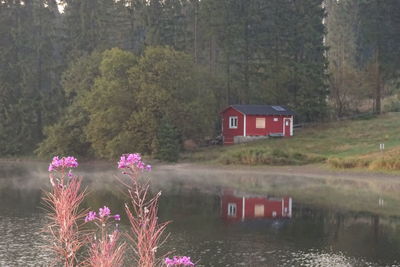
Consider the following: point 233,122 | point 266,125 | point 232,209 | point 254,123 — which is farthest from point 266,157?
point 232,209

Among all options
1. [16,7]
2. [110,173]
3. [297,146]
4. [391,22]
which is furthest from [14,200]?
→ [391,22]

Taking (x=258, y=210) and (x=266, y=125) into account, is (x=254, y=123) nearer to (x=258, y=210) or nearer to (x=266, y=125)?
(x=266, y=125)

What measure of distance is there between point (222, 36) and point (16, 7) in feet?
109

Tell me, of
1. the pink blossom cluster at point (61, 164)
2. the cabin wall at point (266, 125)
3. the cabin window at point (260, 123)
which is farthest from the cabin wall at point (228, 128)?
the pink blossom cluster at point (61, 164)

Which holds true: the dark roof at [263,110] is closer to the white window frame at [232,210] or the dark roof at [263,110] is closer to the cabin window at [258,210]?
the white window frame at [232,210]

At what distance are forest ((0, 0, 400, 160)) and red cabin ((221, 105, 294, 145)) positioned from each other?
9.98 feet

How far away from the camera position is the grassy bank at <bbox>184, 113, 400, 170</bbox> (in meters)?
47.2

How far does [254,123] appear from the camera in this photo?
6588cm

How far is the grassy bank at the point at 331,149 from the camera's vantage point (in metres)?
47.2

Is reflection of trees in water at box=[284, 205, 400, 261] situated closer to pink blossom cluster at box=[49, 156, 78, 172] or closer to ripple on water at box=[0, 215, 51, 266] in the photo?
ripple on water at box=[0, 215, 51, 266]

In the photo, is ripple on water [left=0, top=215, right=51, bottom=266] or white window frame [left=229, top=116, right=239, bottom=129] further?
white window frame [left=229, top=116, right=239, bottom=129]

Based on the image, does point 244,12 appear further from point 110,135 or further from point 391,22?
point 110,135

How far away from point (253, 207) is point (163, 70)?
33861 mm

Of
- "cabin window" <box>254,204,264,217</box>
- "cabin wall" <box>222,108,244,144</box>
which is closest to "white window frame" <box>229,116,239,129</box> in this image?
"cabin wall" <box>222,108,244,144</box>
